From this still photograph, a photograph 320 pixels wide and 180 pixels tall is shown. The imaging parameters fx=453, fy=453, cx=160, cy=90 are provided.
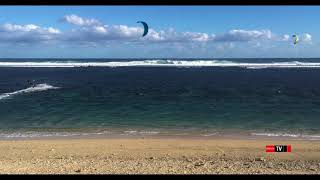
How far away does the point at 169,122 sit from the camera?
19.8m

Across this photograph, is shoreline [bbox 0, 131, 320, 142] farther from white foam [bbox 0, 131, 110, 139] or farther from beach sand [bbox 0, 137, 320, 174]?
beach sand [bbox 0, 137, 320, 174]

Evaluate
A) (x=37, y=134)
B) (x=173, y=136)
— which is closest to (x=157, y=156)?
(x=173, y=136)

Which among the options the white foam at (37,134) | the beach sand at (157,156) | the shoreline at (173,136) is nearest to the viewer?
the beach sand at (157,156)

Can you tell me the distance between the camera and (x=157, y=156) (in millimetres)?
12344

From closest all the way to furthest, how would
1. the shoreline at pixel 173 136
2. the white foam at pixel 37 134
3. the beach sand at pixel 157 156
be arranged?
the beach sand at pixel 157 156 < the shoreline at pixel 173 136 < the white foam at pixel 37 134

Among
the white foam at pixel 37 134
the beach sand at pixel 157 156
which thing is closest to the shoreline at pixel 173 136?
the white foam at pixel 37 134

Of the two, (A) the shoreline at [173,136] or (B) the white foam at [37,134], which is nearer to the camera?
(A) the shoreline at [173,136]

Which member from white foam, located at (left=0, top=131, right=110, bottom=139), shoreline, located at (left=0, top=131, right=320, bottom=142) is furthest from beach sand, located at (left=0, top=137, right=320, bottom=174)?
white foam, located at (left=0, top=131, right=110, bottom=139)

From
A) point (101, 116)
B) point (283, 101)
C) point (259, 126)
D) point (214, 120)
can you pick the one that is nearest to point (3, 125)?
point (101, 116)

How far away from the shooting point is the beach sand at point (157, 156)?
9.77 m

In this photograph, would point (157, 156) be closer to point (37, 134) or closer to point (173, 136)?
point (173, 136)

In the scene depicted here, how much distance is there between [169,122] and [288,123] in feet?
16.8

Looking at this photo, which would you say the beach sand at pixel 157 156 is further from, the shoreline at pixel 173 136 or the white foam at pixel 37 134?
the white foam at pixel 37 134
